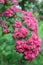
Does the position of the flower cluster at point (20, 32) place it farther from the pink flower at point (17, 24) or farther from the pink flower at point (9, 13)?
the pink flower at point (9, 13)

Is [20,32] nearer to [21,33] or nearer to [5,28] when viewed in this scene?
[21,33]

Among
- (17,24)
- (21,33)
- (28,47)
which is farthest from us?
(17,24)

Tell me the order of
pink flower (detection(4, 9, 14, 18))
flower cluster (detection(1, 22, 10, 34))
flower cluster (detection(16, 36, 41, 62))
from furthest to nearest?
pink flower (detection(4, 9, 14, 18))
flower cluster (detection(1, 22, 10, 34))
flower cluster (detection(16, 36, 41, 62))

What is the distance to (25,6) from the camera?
309 inches

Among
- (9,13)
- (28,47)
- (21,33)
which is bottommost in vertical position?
(28,47)

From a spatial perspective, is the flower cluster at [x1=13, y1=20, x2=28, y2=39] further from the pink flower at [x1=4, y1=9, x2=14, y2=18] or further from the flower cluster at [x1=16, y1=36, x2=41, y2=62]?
the pink flower at [x1=4, y1=9, x2=14, y2=18]

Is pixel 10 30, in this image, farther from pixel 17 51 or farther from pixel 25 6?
pixel 25 6

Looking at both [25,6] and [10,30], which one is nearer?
[10,30]

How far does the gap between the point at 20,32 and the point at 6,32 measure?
26 centimetres

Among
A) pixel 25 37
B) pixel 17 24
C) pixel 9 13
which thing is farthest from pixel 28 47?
pixel 9 13

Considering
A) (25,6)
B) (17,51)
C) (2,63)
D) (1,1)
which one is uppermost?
(1,1)

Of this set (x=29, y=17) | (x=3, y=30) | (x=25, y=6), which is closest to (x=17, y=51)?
(x=3, y=30)

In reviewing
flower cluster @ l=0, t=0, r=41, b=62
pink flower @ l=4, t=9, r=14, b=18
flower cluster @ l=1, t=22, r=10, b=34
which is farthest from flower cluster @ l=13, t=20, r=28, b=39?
pink flower @ l=4, t=9, r=14, b=18

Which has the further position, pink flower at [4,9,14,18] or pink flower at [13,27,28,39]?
pink flower at [4,9,14,18]
